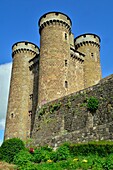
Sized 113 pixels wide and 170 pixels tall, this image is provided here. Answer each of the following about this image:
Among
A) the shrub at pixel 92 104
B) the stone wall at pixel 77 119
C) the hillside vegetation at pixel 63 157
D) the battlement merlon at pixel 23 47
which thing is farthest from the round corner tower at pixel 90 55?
the hillside vegetation at pixel 63 157

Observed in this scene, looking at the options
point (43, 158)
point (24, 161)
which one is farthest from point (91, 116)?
point (24, 161)

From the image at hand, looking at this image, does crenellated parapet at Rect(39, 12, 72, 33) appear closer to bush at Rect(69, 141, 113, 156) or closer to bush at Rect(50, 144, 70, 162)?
bush at Rect(69, 141, 113, 156)

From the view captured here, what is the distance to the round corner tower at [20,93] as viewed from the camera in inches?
1160

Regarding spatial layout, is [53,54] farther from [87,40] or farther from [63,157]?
[63,157]

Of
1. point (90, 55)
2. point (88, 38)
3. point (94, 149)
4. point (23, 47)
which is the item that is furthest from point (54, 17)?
point (94, 149)

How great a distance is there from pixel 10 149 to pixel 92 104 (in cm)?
607

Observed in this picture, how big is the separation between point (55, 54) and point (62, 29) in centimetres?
366

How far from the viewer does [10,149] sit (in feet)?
46.2

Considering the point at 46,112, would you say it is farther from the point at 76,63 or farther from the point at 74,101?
the point at 76,63

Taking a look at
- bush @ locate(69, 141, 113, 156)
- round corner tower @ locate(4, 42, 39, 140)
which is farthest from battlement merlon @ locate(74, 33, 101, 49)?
bush @ locate(69, 141, 113, 156)

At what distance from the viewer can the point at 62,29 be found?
29.9 meters

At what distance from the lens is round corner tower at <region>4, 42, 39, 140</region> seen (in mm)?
29453

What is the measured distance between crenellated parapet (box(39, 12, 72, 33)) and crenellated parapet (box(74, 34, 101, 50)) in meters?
3.74

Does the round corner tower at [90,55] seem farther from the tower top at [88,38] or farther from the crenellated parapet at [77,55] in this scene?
the crenellated parapet at [77,55]
